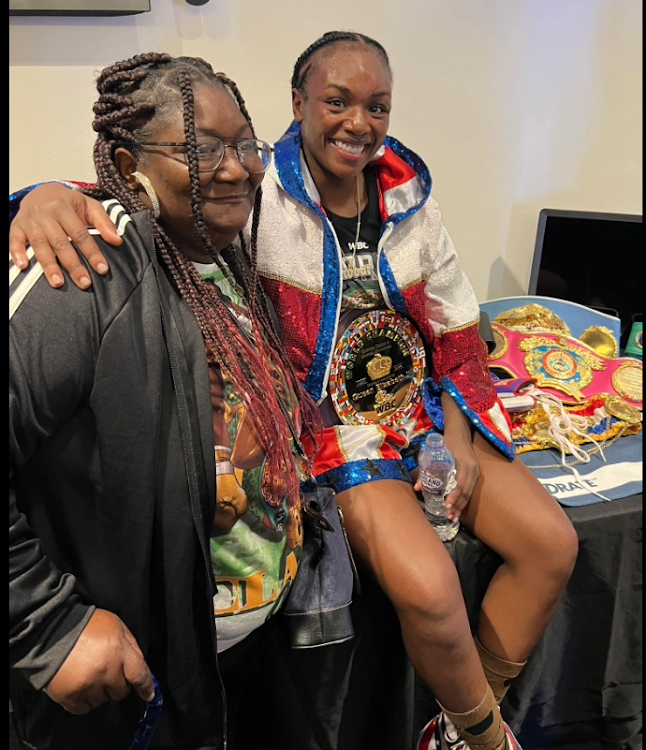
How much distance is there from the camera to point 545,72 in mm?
2371

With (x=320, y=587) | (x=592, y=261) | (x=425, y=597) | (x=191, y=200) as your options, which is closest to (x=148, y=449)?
(x=191, y=200)

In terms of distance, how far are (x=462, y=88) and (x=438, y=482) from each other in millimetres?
1561

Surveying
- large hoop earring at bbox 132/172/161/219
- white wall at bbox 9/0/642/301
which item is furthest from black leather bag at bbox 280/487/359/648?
white wall at bbox 9/0/642/301

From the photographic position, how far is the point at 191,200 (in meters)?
0.99

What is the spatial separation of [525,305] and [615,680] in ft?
4.19

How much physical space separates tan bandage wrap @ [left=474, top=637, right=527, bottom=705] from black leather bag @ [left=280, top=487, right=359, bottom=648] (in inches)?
16.3

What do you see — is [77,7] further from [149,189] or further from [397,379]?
[397,379]

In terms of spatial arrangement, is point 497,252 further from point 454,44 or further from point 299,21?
point 299,21

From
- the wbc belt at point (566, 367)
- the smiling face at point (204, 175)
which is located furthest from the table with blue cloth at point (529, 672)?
the smiling face at point (204, 175)

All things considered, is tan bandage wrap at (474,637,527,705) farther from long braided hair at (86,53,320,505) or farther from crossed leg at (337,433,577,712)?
long braided hair at (86,53,320,505)

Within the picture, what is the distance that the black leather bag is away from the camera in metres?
1.22

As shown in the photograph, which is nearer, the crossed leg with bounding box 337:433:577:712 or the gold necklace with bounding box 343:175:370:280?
the crossed leg with bounding box 337:433:577:712

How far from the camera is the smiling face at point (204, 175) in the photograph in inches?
38.0

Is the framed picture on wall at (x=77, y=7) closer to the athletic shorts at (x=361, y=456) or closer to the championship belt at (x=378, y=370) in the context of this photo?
the championship belt at (x=378, y=370)
